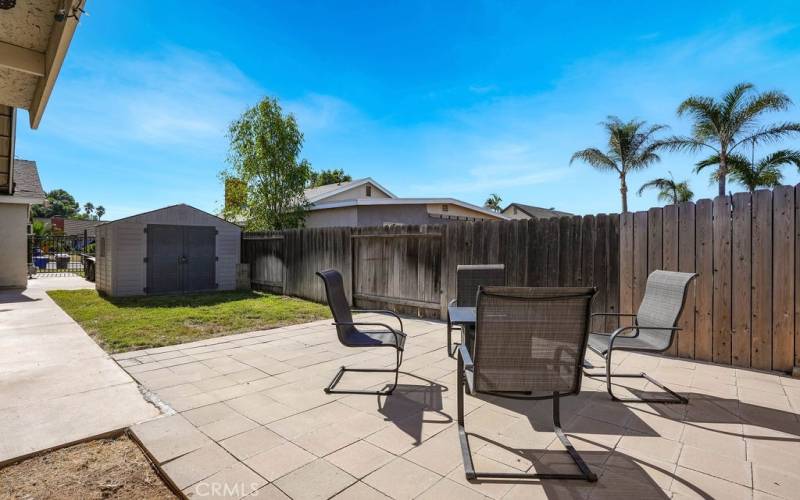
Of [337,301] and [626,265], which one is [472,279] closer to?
[337,301]

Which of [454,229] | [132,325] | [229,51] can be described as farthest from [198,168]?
[454,229]

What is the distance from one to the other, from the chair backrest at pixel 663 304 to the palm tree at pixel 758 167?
1714cm

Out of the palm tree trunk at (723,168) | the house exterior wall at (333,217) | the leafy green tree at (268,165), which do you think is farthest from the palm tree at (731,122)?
the leafy green tree at (268,165)

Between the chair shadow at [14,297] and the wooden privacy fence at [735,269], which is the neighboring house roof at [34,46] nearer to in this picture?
the wooden privacy fence at [735,269]

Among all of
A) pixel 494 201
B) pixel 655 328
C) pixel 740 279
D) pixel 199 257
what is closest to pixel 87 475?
pixel 655 328

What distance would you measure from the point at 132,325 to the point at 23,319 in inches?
82.7

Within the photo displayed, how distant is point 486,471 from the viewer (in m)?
2.00

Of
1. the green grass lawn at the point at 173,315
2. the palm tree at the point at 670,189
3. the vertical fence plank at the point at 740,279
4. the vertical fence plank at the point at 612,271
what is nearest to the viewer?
the vertical fence plank at the point at 740,279

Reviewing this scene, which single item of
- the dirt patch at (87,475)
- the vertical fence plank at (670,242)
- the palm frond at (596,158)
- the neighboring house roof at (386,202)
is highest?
the palm frond at (596,158)

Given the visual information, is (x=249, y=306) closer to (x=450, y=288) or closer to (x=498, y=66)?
(x=450, y=288)

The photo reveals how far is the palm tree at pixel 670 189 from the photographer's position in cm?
2278

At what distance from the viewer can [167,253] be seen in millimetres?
9523

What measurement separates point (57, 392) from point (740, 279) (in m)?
6.35

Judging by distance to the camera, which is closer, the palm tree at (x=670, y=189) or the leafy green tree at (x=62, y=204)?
the palm tree at (x=670, y=189)
